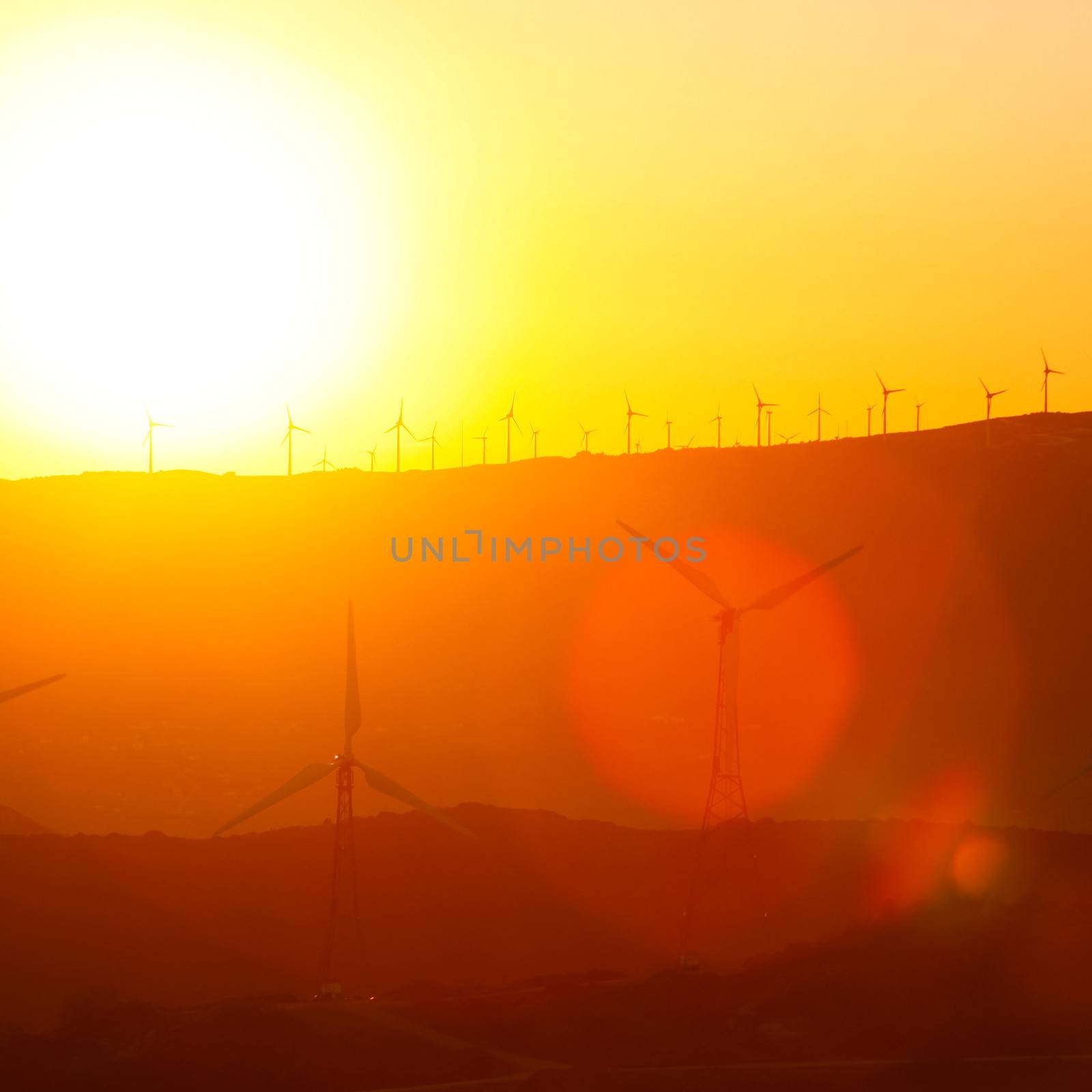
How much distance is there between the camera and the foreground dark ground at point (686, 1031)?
41.3 m

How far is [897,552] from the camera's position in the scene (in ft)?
385

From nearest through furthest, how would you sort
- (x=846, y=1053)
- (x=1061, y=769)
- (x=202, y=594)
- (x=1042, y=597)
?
1. (x=846, y=1053)
2. (x=1061, y=769)
3. (x=1042, y=597)
4. (x=202, y=594)

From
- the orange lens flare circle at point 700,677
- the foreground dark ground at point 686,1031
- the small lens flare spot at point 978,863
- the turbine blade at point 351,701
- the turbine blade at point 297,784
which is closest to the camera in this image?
the foreground dark ground at point 686,1031

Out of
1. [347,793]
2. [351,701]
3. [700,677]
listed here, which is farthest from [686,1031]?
[700,677]

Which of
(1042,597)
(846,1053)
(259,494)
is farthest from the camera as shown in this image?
(259,494)

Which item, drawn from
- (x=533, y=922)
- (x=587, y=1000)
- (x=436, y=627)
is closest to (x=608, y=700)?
(x=436, y=627)

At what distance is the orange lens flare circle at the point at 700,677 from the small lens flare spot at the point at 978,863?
85.3 feet

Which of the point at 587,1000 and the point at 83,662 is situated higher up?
the point at 83,662

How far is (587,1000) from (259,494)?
101935 millimetres

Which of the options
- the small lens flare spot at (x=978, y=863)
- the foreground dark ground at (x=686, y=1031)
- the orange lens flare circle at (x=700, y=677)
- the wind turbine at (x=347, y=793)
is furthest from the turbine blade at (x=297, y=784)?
the orange lens flare circle at (x=700, y=677)

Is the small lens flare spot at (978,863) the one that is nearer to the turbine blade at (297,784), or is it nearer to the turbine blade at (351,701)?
the turbine blade at (351,701)

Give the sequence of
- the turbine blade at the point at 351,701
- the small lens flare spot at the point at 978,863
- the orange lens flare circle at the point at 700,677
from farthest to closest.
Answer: the orange lens flare circle at the point at 700,677
the small lens flare spot at the point at 978,863
the turbine blade at the point at 351,701

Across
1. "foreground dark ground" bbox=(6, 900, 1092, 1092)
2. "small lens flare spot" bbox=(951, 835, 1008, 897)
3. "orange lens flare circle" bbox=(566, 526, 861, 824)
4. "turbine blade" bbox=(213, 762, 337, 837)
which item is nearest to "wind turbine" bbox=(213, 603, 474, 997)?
"turbine blade" bbox=(213, 762, 337, 837)

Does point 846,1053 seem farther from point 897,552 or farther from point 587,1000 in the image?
point 897,552
